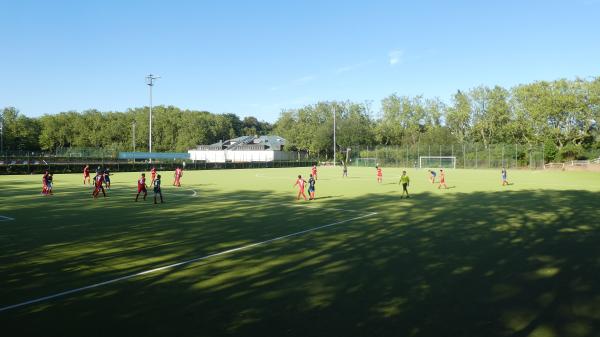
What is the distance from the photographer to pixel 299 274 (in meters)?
8.48

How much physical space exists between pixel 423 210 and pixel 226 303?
43.2 ft

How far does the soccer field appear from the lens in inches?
236

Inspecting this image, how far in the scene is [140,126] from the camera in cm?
12069

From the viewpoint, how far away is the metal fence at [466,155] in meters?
73.2

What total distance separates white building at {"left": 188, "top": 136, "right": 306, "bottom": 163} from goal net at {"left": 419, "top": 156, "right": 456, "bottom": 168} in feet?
120

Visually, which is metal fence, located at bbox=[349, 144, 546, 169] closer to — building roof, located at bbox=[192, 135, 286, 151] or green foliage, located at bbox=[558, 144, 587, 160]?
green foliage, located at bbox=[558, 144, 587, 160]

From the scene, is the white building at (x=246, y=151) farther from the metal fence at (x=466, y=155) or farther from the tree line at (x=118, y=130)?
the metal fence at (x=466, y=155)

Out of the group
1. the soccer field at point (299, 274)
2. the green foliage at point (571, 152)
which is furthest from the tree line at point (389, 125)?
the soccer field at point (299, 274)

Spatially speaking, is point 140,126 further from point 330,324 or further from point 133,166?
point 330,324

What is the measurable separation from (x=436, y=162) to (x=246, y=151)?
50.8 m

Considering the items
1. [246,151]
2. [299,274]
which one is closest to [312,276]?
[299,274]

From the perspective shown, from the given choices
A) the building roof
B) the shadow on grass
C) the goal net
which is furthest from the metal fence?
the shadow on grass

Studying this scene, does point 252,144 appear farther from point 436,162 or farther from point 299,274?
point 299,274

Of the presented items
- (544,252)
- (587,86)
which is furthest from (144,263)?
(587,86)
